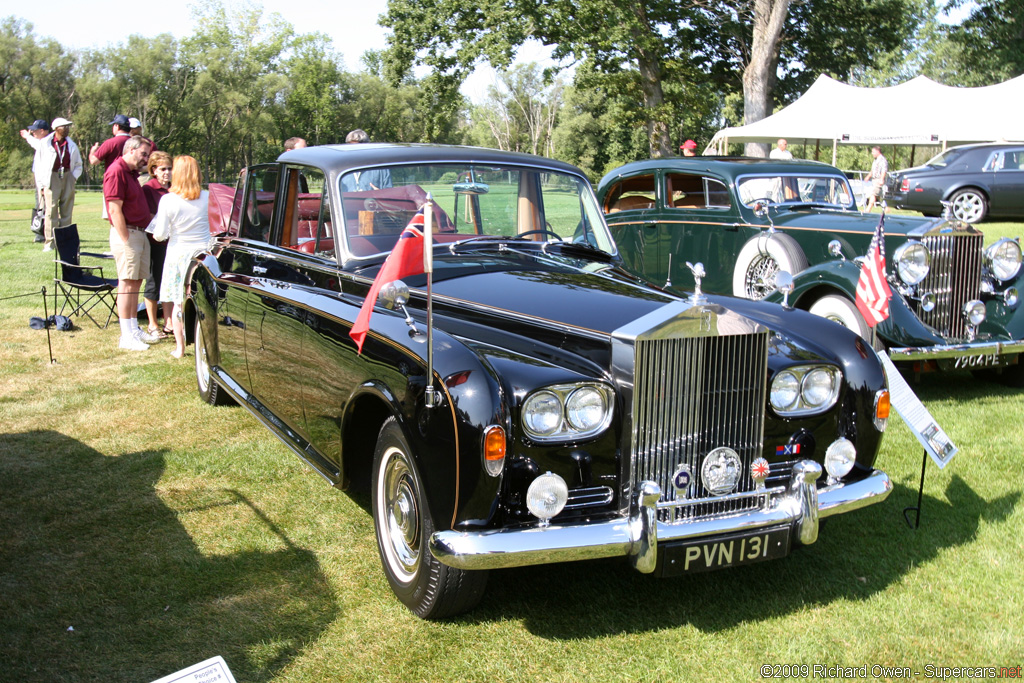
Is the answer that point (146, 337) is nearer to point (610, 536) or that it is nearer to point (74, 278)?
point (74, 278)

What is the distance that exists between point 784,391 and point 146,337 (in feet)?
22.7

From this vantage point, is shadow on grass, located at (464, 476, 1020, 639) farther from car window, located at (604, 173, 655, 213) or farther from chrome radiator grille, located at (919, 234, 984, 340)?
car window, located at (604, 173, 655, 213)

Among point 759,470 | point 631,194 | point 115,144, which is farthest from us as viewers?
point 115,144

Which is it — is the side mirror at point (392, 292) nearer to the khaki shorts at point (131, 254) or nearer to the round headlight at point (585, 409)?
the round headlight at point (585, 409)

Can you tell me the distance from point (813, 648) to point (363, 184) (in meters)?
3.02

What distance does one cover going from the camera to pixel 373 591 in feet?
11.9

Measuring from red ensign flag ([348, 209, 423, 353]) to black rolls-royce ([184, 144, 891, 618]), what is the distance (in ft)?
0.07

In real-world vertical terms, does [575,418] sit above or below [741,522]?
above

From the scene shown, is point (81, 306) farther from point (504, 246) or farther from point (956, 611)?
point (956, 611)

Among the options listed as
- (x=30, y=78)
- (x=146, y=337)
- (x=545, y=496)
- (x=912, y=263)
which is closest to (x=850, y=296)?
(x=912, y=263)

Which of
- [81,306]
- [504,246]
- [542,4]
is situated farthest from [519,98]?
[504,246]

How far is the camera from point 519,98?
6381cm

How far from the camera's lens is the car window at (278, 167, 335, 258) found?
444 cm

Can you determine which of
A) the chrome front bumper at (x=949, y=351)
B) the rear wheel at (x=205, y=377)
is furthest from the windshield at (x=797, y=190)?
the rear wheel at (x=205, y=377)
